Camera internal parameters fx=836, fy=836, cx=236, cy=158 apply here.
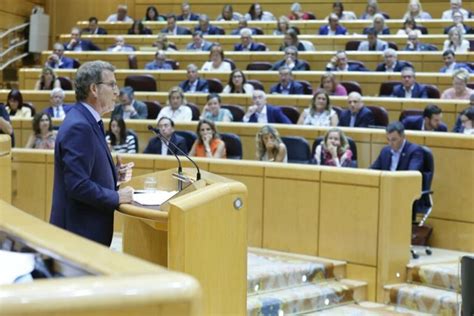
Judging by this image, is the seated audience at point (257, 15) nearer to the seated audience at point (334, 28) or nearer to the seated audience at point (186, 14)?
the seated audience at point (186, 14)

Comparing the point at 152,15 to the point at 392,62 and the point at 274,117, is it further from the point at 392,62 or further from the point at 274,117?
the point at 274,117

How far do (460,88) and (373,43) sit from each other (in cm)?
203

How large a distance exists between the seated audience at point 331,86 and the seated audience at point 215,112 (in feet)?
2.95

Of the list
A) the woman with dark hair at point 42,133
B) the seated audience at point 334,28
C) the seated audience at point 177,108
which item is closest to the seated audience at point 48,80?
the seated audience at point 177,108

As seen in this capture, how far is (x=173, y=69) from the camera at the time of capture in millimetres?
8023

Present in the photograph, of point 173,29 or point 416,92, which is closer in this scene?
point 416,92

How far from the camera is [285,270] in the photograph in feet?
12.3

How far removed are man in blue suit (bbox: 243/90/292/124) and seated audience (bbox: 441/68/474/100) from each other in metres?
1.19

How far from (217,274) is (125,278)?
4.29 feet

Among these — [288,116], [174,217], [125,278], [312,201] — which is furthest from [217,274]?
[288,116]

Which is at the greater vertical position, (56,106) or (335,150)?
(56,106)

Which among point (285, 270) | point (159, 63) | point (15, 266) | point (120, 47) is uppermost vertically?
point (120, 47)

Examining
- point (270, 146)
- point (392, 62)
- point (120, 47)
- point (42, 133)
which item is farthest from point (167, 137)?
point (120, 47)

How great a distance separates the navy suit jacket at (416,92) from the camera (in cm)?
620
